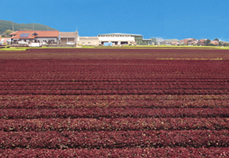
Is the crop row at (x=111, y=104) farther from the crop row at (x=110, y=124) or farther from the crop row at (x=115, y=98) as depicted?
the crop row at (x=110, y=124)

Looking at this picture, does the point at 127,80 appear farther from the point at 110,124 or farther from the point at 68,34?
the point at 68,34

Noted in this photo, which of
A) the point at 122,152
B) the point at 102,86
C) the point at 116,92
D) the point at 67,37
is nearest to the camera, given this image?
the point at 122,152

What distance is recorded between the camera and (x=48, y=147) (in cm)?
728

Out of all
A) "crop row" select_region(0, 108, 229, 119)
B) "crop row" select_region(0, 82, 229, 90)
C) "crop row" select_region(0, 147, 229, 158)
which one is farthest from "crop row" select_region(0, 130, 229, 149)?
"crop row" select_region(0, 82, 229, 90)

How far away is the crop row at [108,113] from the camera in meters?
9.55

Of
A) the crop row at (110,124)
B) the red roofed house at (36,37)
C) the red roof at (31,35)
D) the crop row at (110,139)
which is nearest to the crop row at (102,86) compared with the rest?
the crop row at (110,124)

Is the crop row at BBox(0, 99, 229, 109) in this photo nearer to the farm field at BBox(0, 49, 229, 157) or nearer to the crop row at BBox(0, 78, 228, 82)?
the farm field at BBox(0, 49, 229, 157)

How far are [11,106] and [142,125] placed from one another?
6.43m

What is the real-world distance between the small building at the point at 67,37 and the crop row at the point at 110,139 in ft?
311

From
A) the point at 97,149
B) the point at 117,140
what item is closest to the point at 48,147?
the point at 97,149

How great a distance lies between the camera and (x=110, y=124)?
857 cm

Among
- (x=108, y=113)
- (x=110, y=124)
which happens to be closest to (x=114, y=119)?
(x=110, y=124)

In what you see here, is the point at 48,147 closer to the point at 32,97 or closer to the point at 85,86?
the point at 32,97

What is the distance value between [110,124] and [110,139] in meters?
1.11
